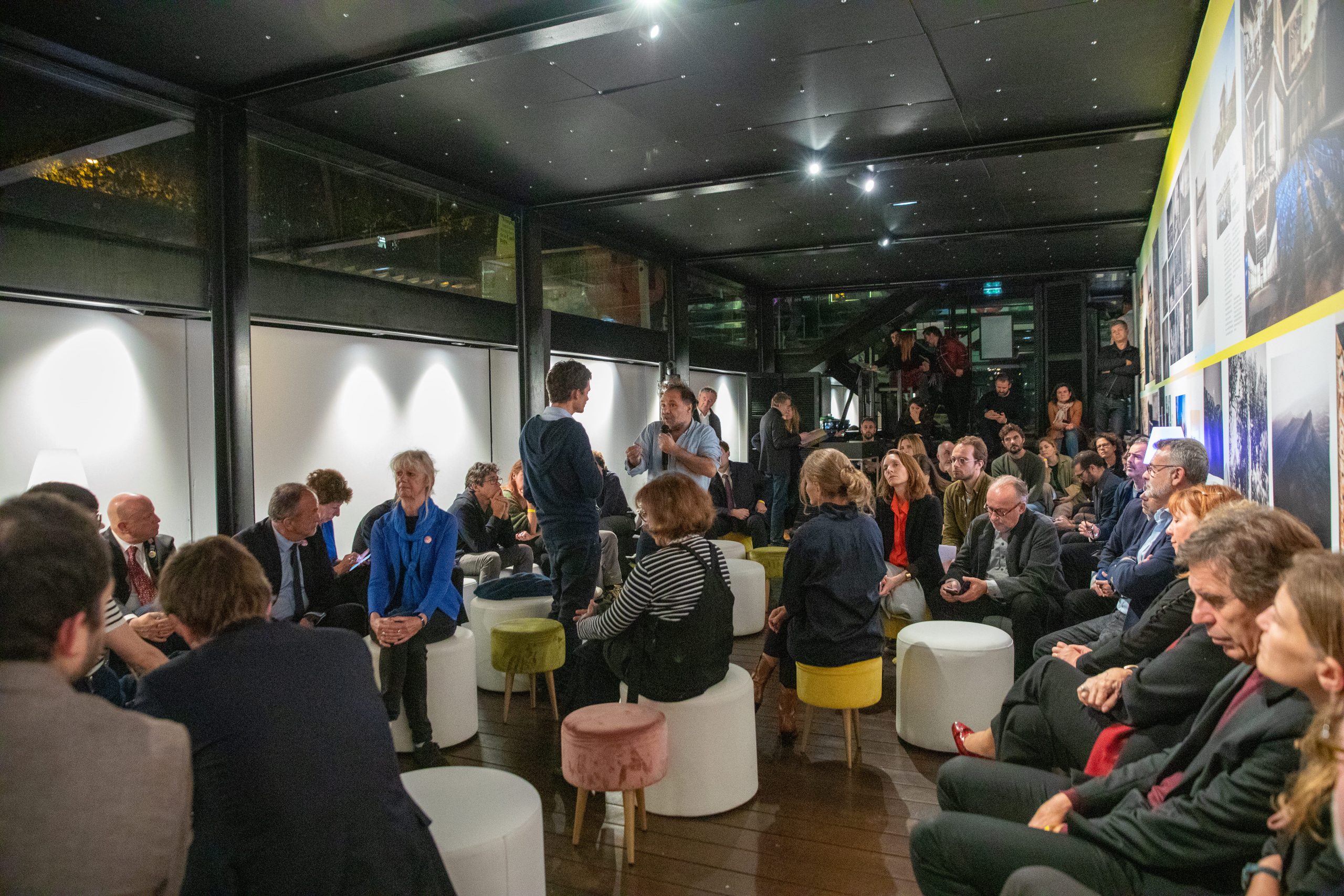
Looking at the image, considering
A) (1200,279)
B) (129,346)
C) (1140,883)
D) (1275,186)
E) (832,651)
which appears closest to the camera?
(1140,883)

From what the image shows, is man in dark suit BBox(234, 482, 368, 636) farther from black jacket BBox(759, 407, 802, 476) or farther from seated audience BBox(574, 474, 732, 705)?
black jacket BBox(759, 407, 802, 476)

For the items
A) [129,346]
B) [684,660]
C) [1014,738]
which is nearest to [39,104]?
[129,346]

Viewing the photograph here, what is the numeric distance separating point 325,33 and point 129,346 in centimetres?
216

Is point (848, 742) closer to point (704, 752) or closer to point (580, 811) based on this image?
point (704, 752)

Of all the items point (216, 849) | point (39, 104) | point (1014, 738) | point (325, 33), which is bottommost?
point (1014, 738)

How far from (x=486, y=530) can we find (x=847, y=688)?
10.6 ft

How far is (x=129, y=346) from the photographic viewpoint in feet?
16.6

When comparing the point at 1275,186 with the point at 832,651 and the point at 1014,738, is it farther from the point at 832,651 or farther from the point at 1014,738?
the point at 832,651

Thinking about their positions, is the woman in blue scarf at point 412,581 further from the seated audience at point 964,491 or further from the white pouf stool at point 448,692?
the seated audience at point 964,491

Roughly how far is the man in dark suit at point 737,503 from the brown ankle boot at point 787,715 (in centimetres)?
343

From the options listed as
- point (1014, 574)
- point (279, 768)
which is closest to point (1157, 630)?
point (1014, 574)

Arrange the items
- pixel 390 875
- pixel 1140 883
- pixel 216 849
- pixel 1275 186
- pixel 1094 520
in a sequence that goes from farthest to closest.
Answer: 1. pixel 1094 520
2. pixel 1275 186
3. pixel 1140 883
4. pixel 390 875
5. pixel 216 849

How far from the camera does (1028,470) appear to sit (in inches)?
296

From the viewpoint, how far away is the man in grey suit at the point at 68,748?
115 cm
